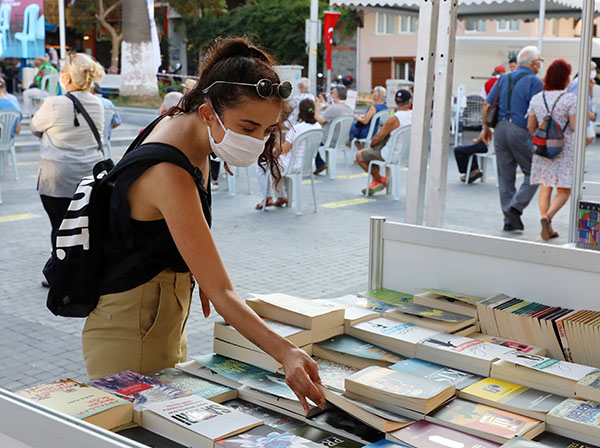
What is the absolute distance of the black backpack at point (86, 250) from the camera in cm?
236

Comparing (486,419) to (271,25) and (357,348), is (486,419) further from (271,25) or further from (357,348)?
(271,25)

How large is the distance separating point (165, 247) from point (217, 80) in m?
0.53

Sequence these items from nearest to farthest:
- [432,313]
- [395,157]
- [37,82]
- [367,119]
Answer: [432,313], [395,157], [367,119], [37,82]

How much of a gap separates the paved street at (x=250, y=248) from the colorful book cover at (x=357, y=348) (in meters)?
2.56

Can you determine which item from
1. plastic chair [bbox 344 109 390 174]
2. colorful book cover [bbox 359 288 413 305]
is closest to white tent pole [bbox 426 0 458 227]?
colorful book cover [bbox 359 288 413 305]

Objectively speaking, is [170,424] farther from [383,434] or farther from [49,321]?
[49,321]

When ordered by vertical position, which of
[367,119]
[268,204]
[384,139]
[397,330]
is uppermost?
[367,119]

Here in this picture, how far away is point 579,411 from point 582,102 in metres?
2.40

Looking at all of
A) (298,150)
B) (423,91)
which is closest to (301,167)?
(298,150)

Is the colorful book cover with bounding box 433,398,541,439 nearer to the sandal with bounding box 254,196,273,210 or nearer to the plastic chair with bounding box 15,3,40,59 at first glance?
the sandal with bounding box 254,196,273,210

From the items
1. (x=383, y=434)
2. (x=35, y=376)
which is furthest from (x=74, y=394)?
(x=35, y=376)

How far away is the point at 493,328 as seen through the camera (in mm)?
2666

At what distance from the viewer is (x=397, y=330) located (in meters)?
2.58

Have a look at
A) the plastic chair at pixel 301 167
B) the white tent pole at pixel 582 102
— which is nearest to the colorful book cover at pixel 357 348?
the white tent pole at pixel 582 102
